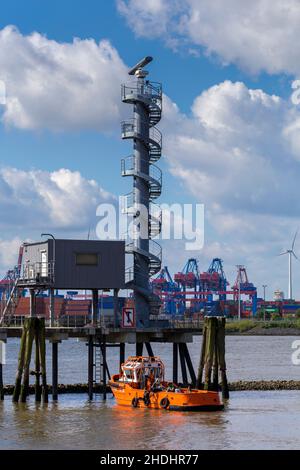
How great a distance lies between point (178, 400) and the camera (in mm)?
58312

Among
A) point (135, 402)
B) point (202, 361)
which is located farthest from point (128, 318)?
point (135, 402)

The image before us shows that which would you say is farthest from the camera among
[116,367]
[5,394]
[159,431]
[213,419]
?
[116,367]

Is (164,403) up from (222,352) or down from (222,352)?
down

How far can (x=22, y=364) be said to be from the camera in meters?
63.6

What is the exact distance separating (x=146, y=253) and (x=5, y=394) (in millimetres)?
13765

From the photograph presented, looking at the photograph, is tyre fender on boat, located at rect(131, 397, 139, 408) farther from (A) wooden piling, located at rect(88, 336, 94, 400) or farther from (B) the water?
(A) wooden piling, located at rect(88, 336, 94, 400)

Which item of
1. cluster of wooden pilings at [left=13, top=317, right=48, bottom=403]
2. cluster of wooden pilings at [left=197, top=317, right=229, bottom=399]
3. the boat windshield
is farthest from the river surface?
cluster of wooden pilings at [left=197, top=317, right=229, bottom=399]

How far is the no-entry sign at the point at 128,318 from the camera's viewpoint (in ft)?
226

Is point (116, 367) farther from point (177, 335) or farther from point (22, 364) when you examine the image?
point (22, 364)

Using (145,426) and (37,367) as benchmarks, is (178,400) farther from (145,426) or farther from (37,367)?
(37,367)

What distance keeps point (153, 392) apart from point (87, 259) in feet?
40.4
